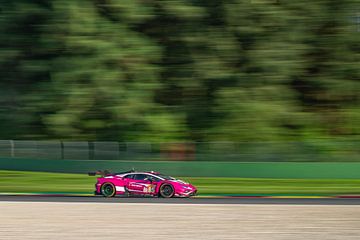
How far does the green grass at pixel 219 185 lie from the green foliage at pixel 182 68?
172 inches

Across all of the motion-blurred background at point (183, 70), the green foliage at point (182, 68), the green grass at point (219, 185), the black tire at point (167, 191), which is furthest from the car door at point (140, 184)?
the green foliage at point (182, 68)

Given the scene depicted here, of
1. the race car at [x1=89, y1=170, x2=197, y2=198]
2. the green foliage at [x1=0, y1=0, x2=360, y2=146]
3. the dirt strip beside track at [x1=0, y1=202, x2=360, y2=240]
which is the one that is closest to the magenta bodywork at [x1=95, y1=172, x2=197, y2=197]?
the race car at [x1=89, y1=170, x2=197, y2=198]

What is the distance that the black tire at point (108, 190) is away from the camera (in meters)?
15.0

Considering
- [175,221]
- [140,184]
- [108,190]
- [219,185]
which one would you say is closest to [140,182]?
[140,184]

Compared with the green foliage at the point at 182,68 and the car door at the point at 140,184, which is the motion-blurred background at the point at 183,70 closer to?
the green foliage at the point at 182,68

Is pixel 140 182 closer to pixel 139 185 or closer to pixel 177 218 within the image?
pixel 139 185

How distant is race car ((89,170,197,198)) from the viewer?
14789 millimetres

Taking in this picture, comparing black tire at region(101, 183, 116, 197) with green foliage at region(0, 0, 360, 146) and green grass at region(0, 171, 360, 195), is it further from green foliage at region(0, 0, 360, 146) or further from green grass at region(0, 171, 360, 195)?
green foliage at region(0, 0, 360, 146)

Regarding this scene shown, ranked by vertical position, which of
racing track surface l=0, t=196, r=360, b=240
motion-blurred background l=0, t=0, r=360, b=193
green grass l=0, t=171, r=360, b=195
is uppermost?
motion-blurred background l=0, t=0, r=360, b=193

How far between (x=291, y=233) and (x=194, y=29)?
11196mm

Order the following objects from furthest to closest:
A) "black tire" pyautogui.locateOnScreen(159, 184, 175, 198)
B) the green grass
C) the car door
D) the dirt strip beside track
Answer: the green grass → "black tire" pyautogui.locateOnScreen(159, 184, 175, 198) → the car door → the dirt strip beside track

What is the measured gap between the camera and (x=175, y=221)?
1304 cm

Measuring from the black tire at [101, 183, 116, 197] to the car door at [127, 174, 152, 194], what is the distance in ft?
1.28

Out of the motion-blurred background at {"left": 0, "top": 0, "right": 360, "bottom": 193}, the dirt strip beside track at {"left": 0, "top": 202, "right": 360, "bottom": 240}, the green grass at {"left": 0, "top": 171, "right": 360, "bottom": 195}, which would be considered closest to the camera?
the dirt strip beside track at {"left": 0, "top": 202, "right": 360, "bottom": 240}
